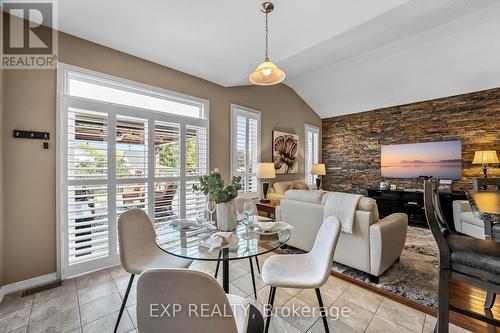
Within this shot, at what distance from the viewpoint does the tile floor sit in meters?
1.68

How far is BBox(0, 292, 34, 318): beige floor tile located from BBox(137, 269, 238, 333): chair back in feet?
6.89

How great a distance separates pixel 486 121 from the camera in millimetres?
4152

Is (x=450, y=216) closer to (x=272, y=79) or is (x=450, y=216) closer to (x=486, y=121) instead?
(x=486, y=121)

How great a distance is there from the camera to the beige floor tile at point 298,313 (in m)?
1.71

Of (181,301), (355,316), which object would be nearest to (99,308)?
(181,301)

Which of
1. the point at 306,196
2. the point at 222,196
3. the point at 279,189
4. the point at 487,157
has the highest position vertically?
the point at 487,157

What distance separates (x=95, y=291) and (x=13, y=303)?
650 millimetres

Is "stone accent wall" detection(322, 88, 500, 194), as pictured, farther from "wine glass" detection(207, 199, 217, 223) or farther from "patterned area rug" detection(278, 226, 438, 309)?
"wine glass" detection(207, 199, 217, 223)

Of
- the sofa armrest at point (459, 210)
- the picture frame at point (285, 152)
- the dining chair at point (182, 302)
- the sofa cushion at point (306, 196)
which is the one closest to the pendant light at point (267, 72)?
the sofa cushion at point (306, 196)

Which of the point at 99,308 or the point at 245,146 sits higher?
the point at 245,146

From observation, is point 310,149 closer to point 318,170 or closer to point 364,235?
point 318,170

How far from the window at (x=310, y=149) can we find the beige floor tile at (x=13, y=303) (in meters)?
5.49

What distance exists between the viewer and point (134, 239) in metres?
1.83

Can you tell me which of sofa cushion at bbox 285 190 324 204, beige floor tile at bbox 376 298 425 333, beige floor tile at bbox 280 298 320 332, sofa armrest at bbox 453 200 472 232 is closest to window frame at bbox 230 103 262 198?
sofa cushion at bbox 285 190 324 204
